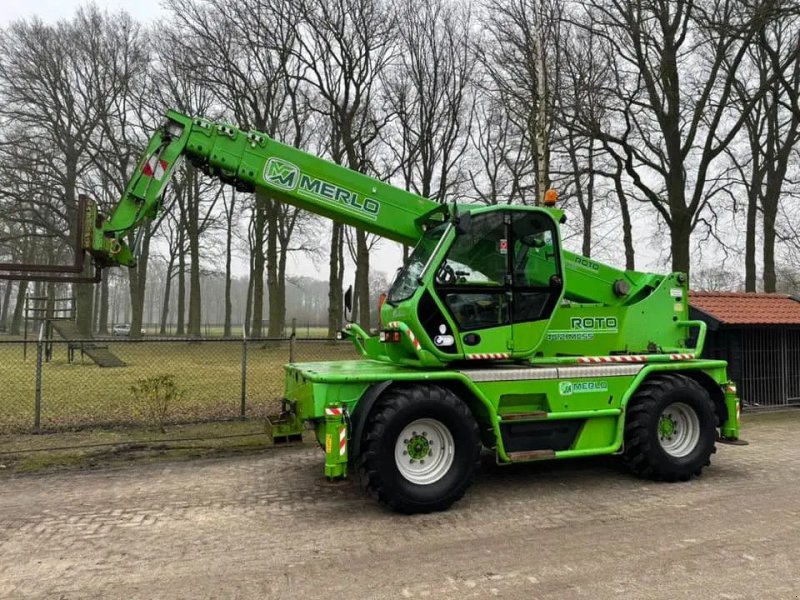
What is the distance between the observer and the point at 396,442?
17.2ft

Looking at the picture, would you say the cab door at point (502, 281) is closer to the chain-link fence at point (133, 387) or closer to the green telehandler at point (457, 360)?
the green telehandler at point (457, 360)

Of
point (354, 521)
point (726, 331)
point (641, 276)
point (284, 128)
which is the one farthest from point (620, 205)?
point (354, 521)

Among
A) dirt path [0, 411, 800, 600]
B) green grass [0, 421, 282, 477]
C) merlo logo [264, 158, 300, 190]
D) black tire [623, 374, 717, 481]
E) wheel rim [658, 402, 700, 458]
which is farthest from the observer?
green grass [0, 421, 282, 477]

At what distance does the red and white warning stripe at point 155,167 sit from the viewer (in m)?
6.02

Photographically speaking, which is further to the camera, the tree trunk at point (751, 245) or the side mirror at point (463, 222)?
the tree trunk at point (751, 245)

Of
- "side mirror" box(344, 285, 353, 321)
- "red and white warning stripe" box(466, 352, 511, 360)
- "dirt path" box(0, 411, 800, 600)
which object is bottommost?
"dirt path" box(0, 411, 800, 600)

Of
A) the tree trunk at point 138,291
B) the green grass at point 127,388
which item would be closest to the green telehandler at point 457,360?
the green grass at point 127,388

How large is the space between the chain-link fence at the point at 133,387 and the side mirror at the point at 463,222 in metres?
4.61

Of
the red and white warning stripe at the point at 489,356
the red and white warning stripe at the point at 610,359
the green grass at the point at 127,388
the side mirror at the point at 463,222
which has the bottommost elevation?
the green grass at the point at 127,388

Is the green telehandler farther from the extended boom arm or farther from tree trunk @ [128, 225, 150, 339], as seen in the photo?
tree trunk @ [128, 225, 150, 339]

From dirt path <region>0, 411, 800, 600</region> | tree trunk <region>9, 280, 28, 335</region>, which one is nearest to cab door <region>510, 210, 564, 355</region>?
dirt path <region>0, 411, 800, 600</region>

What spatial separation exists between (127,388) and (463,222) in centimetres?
994

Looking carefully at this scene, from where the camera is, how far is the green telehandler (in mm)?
5363

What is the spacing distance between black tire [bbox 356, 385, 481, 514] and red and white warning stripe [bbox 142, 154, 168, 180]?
10.8 feet
